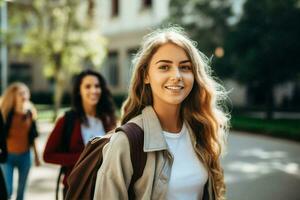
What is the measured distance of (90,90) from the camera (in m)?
4.96

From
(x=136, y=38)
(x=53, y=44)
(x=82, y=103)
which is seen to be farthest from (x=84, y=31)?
(x=82, y=103)

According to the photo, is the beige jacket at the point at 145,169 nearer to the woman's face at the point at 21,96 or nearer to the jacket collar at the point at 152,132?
the jacket collar at the point at 152,132

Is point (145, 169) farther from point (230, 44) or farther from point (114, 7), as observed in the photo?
point (114, 7)

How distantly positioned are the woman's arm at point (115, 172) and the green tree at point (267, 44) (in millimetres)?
16987

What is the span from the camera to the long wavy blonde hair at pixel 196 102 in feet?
8.04

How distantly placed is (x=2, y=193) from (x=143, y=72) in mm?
2395

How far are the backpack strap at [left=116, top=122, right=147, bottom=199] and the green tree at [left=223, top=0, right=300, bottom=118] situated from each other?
55.4 feet

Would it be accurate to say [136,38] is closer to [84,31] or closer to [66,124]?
[84,31]

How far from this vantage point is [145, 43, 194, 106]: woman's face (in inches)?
94.0

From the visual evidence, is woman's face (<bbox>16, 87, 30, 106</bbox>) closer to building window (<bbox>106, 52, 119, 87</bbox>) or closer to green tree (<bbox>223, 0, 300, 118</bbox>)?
green tree (<bbox>223, 0, 300, 118</bbox>)

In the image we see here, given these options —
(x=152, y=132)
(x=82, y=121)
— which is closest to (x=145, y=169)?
(x=152, y=132)

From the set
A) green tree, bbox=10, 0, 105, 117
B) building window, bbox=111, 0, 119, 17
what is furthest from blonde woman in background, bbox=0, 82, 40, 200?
building window, bbox=111, 0, 119, 17

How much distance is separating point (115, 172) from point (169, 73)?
2.00 feet

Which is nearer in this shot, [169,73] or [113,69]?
[169,73]
